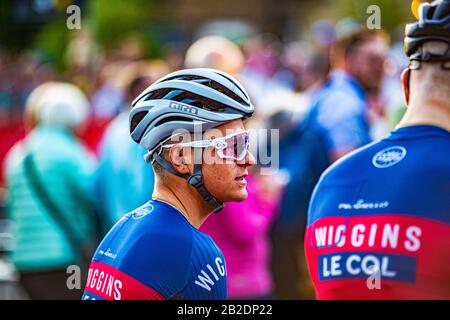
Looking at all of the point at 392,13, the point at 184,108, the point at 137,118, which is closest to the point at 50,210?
the point at 137,118

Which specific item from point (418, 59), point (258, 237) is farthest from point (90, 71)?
point (418, 59)

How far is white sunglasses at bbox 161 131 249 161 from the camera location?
4008 millimetres

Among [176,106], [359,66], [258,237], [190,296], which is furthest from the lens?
[359,66]

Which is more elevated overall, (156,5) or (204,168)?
(156,5)

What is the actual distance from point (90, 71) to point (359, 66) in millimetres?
12751

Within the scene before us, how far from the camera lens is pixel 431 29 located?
13.6 feet

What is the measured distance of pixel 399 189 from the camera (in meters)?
3.92

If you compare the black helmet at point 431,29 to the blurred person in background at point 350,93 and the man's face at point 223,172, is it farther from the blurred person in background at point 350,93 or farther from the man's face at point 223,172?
the blurred person in background at point 350,93

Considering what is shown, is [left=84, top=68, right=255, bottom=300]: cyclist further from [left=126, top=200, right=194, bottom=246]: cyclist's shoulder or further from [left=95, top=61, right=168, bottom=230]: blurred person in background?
[left=95, top=61, right=168, bottom=230]: blurred person in background

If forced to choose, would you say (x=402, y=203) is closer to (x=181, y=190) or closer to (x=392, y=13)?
(x=181, y=190)

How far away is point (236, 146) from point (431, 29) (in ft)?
2.86

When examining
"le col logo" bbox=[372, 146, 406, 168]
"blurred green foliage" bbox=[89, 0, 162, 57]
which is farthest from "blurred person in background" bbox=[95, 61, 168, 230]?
"blurred green foliage" bbox=[89, 0, 162, 57]

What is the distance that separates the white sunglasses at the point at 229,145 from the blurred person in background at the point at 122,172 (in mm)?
3317
